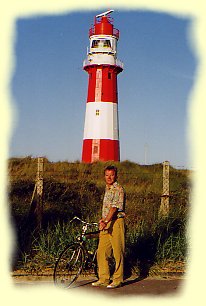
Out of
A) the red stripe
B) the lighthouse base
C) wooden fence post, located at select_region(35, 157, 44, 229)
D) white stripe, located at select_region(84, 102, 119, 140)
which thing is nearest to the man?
wooden fence post, located at select_region(35, 157, 44, 229)

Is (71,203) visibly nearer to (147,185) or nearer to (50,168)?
(147,185)

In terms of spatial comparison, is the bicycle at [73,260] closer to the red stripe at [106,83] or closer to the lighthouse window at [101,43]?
the red stripe at [106,83]

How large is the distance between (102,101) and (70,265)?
2266 cm

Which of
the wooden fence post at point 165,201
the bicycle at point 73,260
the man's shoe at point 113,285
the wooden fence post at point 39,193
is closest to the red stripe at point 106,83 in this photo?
the wooden fence post at point 165,201

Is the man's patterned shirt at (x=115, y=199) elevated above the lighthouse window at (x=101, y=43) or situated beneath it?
situated beneath

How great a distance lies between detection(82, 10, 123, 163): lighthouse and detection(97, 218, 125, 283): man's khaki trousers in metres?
21.5

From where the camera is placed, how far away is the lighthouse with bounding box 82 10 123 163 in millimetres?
28906

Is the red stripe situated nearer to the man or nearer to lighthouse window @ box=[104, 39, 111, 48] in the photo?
lighthouse window @ box=[104, 39, 111, 48]

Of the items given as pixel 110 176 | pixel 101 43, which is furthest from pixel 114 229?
pixel 101 43

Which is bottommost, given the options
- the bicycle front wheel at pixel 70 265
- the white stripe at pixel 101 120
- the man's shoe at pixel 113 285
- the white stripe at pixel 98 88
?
the man's shoe at pixel 113 285

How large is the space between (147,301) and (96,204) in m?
6.62

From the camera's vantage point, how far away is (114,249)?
6.66m

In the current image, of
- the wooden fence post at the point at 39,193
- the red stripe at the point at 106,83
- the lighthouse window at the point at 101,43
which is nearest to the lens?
the wooden fence post at the point at 39,193

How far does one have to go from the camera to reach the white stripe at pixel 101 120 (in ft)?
Answer: 95.1
